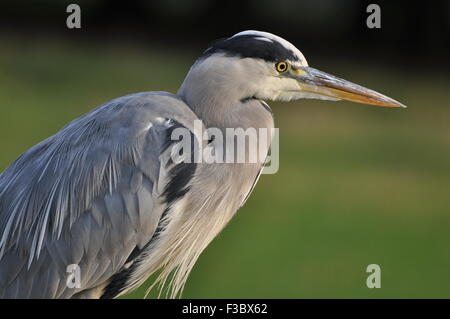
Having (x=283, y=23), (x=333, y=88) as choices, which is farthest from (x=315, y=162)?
(x=333, y=88)

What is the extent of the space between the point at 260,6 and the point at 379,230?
3.49m

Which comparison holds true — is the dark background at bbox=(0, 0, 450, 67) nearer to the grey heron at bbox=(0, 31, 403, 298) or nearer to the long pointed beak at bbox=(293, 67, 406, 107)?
the long pointed beak at bbox=(293, 67, 406, 107)

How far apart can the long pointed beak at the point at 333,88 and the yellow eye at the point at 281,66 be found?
0.21 feet

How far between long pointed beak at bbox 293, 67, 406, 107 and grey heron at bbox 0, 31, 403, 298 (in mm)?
11

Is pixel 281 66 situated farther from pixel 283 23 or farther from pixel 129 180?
pixel 283 23

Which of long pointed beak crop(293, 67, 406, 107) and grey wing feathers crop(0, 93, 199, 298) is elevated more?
long pointed beak crop(293, 67, 406, 107)

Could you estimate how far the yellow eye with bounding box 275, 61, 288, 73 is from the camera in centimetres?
240

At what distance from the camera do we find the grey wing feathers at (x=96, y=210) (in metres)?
2.34

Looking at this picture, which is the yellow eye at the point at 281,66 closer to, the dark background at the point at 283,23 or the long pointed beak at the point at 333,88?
the long pointed beak at the point at 333,88

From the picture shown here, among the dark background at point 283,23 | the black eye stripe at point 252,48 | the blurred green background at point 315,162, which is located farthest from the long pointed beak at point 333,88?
the dark background at point 283,23

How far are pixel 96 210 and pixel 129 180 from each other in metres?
0.13

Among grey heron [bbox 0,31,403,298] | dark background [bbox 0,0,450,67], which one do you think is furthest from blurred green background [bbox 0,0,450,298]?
grey heron [bbox 0,31,403,298]

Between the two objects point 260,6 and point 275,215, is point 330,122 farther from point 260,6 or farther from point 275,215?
point 275,215

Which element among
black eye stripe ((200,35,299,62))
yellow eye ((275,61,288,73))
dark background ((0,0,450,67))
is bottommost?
yellow eye ((275,61,288,73))
